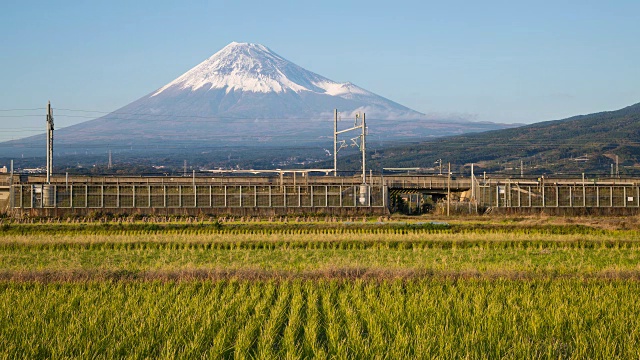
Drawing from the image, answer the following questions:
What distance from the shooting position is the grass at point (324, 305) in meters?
10.6

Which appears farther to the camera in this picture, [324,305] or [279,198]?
[279,198]

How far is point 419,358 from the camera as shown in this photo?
9891mm

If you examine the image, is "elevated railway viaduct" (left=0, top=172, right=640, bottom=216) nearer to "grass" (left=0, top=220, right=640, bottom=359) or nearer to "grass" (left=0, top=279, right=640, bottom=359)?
"grass" (left=0, top=220, right=640, bottom=359)

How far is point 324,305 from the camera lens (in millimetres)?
13805

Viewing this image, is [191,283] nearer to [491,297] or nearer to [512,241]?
[491,297]

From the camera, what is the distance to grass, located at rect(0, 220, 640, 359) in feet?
34.9

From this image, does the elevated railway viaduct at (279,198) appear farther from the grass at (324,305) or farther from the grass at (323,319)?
the grass at (323,319)

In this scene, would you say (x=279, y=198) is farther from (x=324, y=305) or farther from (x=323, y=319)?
(x=323, y=319)

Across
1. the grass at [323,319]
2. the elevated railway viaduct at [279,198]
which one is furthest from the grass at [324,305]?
the elevated railway viaduct at [279,198]

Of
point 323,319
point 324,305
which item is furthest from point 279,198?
point 323,319

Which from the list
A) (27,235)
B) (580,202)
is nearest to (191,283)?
(27,235)

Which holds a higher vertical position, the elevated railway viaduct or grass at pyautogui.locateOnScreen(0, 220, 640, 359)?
the elevated railway viaduct

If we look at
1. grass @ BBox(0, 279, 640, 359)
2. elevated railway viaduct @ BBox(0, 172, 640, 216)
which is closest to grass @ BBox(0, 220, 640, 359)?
grass @ BBox(0, 279, 640, 359)

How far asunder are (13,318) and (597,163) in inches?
5438
